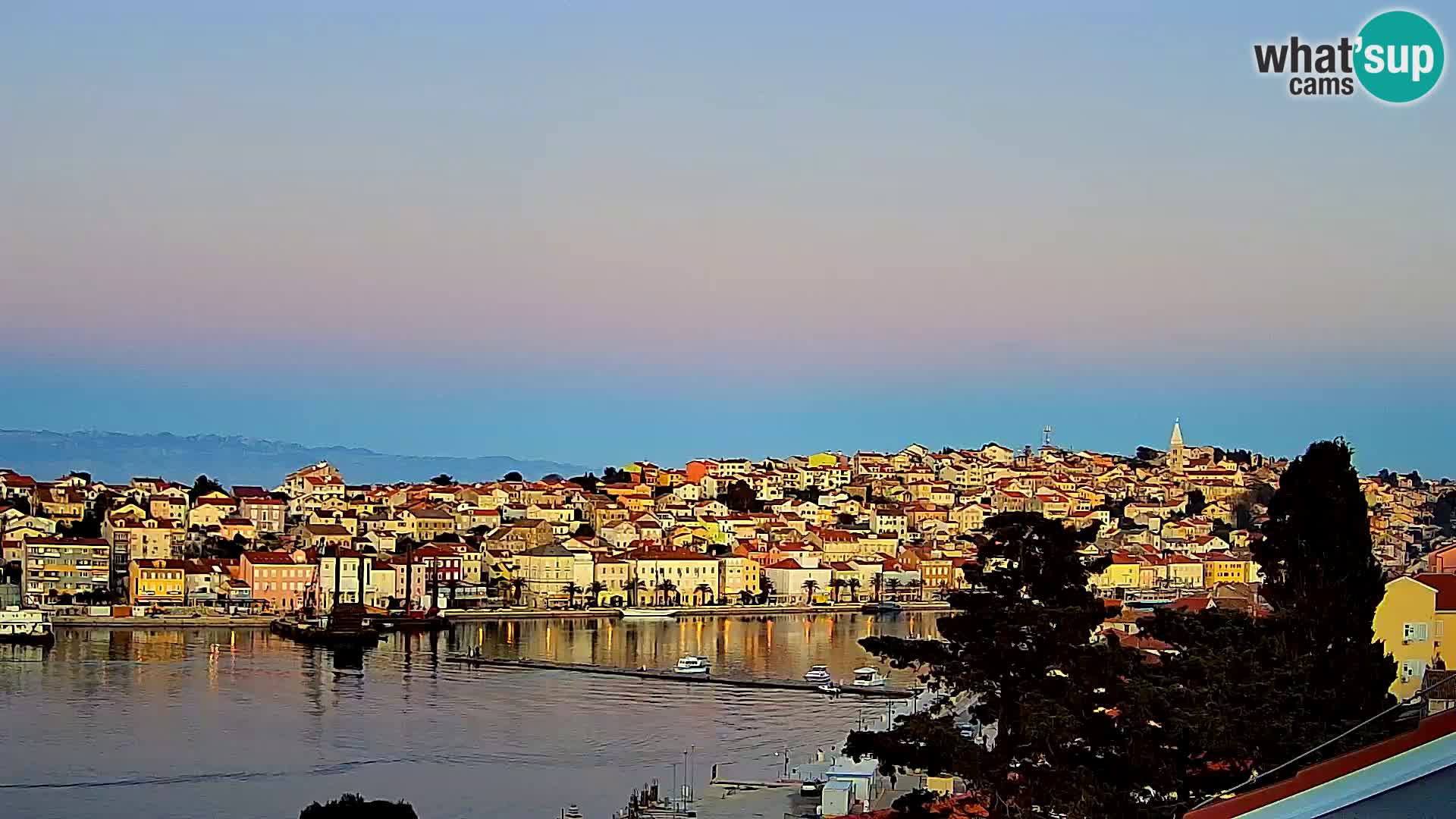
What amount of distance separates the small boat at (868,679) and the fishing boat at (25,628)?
31.9ft

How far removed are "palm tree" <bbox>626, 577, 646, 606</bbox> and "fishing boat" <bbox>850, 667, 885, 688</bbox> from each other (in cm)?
1139

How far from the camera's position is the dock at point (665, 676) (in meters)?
17.0

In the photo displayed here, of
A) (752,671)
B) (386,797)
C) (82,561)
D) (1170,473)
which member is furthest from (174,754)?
(1170,473)

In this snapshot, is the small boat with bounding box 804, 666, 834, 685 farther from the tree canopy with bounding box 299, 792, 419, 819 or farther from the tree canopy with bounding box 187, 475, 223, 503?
the tree canopy with bounding box 187, 475, 223, 503

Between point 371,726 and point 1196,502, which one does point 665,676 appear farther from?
point 1196,502

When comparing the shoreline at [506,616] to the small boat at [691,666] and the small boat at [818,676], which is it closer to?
the small boat at [691,666]

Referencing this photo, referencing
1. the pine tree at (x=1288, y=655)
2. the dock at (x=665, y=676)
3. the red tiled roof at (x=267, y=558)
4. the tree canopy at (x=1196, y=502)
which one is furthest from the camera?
the tree canopy at (x=1196, y=502)

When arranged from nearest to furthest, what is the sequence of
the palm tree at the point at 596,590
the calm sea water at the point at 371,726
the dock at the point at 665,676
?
the calm sea water at the point at 371,726
the dock at the point at 665,676
the palm tree at the point at 596,590

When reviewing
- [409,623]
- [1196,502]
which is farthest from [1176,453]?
[409,623]

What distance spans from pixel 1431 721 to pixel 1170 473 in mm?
47256

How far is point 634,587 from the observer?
98.0 ft

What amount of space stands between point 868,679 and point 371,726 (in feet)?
19.1

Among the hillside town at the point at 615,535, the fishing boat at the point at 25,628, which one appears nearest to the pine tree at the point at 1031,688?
the hillside town at the point at 615,535

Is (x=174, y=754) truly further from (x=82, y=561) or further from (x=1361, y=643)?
(x=82, y=561)
